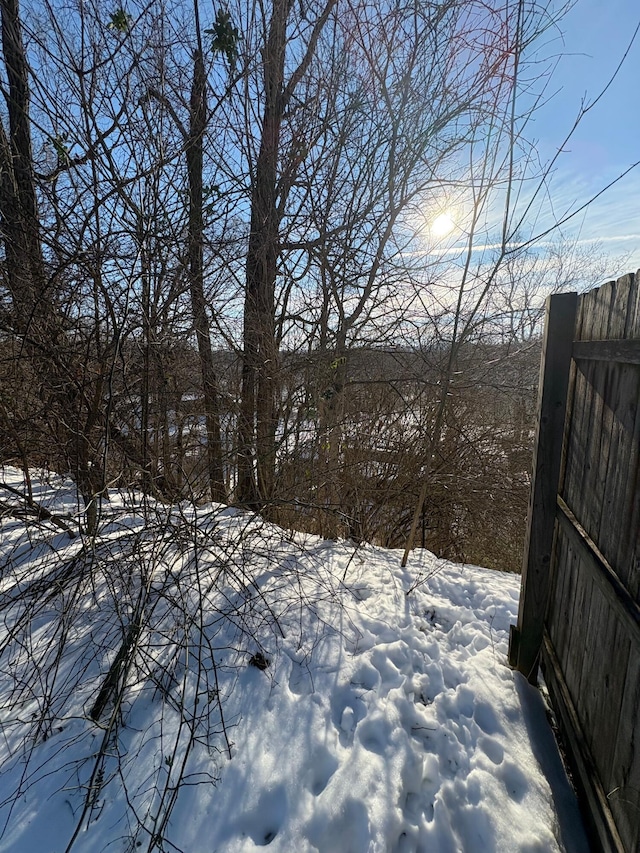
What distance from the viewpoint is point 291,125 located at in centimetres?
455

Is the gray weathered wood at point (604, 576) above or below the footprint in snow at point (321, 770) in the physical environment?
above

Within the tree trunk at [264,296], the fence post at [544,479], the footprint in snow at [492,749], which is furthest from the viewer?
the tree trunk at [264,296]

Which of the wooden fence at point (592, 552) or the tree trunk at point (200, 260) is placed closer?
the wooden fence at point (592, 552)

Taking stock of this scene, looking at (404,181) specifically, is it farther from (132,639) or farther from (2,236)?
(132,639)

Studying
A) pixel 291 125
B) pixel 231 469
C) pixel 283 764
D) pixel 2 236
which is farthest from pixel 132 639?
pixel 291 125

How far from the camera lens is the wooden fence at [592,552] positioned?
124cm

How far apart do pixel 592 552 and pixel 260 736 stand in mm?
1586

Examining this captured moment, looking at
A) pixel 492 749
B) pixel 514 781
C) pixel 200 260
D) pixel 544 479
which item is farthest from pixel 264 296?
pixel 514 781

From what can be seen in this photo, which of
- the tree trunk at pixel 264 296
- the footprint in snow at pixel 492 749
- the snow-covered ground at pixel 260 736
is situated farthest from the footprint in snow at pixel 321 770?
the tree trunk at pixel 264 296

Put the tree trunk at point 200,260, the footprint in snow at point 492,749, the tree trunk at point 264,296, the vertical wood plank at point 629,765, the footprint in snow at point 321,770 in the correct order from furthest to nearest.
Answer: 1. the tree trunk at point 264,296
2. the tree trunk at point 200,260
3. the footprint in snow at point 492,749
4. the footprint in snow at point 321,770
5. the vertical wood plank at point 629,765

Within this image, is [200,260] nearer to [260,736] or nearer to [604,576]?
[260,736]

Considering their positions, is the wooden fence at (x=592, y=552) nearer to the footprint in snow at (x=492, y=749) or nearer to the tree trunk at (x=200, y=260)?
the footprint in snow at (x=492, y=749)

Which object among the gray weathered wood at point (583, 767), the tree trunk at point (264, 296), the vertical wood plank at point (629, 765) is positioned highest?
the tree trunk at point (264, 296)

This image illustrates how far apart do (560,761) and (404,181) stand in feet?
15.3
